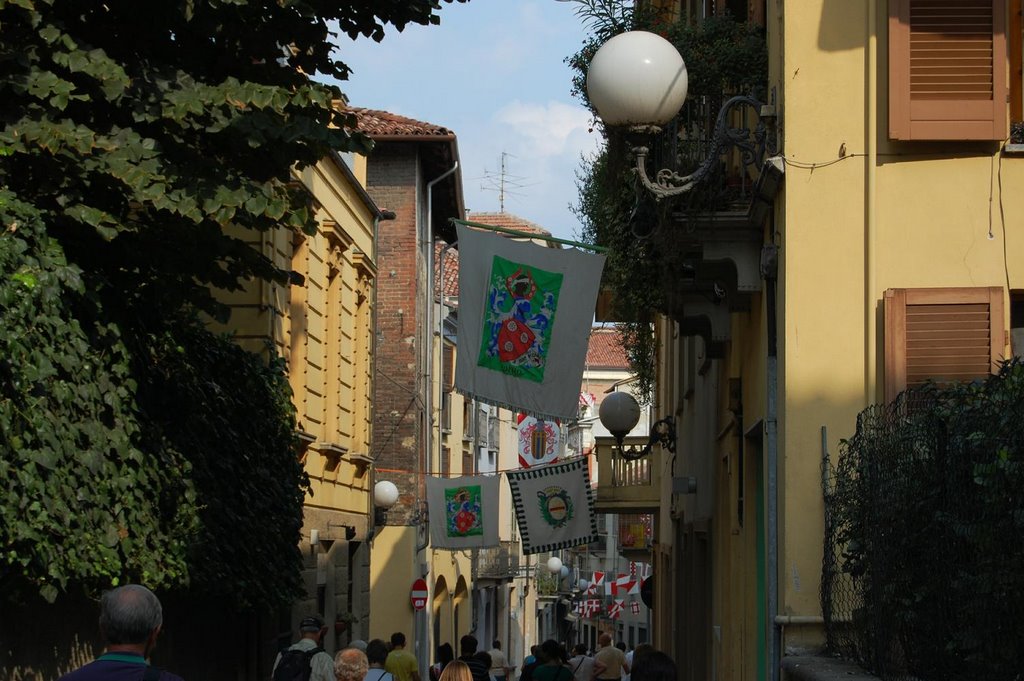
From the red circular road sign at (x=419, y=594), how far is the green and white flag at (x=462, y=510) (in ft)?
9.31

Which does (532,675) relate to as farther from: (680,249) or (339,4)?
(339,4)

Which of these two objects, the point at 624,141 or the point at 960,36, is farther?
the point at 624,141

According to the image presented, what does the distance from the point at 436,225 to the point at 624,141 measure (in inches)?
1112

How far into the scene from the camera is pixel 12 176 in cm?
927

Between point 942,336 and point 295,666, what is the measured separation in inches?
245

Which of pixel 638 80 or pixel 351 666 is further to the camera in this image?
pixel 351 666

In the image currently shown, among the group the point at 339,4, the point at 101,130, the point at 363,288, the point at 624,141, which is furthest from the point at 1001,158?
the point at 363,288

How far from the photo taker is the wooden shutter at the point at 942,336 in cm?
957

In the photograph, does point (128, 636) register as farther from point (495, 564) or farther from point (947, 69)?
point (495, 564)

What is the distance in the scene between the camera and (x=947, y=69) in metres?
9.76

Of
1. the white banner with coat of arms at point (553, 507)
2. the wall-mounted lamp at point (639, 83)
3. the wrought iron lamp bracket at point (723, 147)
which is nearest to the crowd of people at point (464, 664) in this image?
the white banner with coat of arms at point (553, 507)

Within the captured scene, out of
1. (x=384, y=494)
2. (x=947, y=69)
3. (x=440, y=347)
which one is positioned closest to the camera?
(x=947, y=69)

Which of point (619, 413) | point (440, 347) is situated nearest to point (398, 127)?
point (440, 347)

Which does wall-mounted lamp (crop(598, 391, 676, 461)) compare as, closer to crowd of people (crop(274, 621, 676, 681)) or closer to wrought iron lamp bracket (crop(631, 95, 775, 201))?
crowd of people (crop(274, 621, 676, 681))
